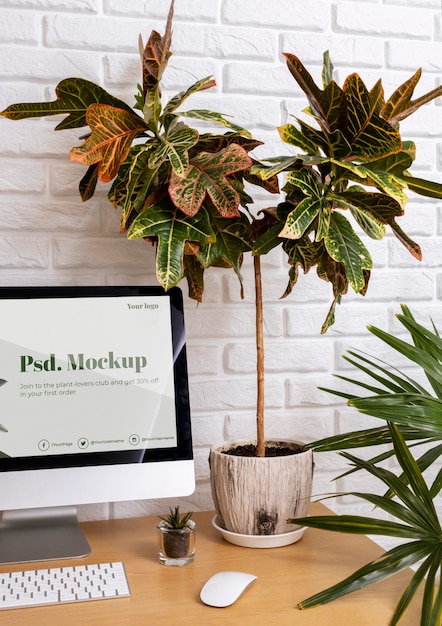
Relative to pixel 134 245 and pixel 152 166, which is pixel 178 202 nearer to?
pixel 152 166

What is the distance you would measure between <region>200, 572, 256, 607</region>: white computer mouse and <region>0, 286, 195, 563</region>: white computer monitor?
9.0 inches

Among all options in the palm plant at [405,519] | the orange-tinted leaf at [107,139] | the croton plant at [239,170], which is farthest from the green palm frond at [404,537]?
the orange-tinted leaf at [107,139]

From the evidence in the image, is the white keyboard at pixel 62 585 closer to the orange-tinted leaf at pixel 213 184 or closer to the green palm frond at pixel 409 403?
the green palm frond at pixel 409 403

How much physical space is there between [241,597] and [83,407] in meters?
0.45

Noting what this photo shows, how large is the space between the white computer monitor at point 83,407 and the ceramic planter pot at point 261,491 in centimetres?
8

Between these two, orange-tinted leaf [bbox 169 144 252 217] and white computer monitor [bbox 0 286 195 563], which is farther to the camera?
white computer monitor [bbox 0 286 195 563]

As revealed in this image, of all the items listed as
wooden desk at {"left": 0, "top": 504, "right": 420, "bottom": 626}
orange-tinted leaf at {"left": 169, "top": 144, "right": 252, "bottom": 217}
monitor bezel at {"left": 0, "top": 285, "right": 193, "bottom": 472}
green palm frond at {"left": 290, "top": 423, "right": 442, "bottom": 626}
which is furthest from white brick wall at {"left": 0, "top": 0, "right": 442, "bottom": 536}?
green palm frond at {"left": 290, "top": 423, "right": 442, "bottom": 626}

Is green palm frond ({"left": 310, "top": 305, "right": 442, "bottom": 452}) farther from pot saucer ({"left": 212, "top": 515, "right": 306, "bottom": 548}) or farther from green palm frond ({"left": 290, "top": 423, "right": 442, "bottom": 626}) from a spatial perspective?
pot saucer ({"left": 212, "top": 515, "right": 306, "bottom": 548})

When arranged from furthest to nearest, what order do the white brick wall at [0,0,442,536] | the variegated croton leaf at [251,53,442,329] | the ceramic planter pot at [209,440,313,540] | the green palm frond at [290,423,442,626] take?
1. the white brick wall at [0,0,442,536]
2. the ceramic planter pot at [209,440,313,540]
3. the variegated croton leaf at [251,53,442,329]
4. the green palm frond at [290,423,442,626]

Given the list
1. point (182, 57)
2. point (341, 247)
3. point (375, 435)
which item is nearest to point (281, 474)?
point (375, 435)

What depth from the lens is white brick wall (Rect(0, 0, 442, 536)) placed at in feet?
4.79

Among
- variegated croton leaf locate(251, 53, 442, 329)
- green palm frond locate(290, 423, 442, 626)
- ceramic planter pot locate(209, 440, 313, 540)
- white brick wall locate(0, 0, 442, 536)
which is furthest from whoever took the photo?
white brick wall locate(0, 0, 442, 536)

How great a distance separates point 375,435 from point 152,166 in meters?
0.61

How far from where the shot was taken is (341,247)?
1128 millimetres
